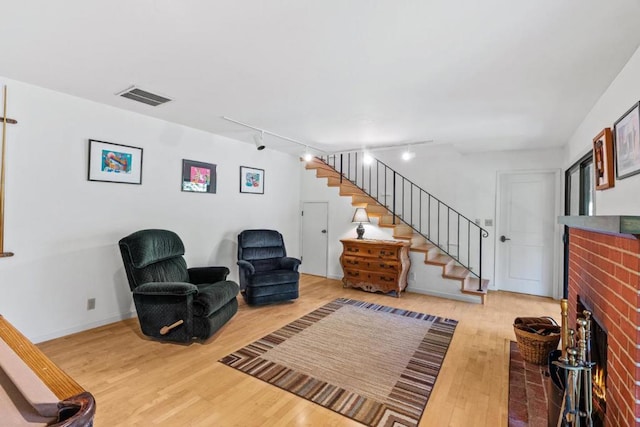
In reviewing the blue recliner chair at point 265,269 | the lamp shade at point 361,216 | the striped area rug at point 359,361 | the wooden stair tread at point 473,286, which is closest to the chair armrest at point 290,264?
the blue recliner chair at point 265,269

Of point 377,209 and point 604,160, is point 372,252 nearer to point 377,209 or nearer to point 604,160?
point 377,209

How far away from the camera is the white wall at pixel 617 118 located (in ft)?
6.38

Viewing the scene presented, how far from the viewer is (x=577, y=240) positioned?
7.62 feet

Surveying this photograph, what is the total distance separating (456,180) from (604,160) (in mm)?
2857

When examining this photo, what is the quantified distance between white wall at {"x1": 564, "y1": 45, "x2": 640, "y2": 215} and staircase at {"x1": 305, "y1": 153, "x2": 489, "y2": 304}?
6.74 feet

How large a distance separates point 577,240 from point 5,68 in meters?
4.71

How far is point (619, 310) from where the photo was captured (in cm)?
137

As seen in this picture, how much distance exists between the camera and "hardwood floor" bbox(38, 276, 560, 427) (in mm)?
1959

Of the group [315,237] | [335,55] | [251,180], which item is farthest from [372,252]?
[335,55]

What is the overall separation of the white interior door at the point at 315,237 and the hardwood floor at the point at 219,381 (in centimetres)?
230

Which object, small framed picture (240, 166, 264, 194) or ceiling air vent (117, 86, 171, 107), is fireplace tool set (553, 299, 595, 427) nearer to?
ceiling air vent (117, 86, 171, 107)

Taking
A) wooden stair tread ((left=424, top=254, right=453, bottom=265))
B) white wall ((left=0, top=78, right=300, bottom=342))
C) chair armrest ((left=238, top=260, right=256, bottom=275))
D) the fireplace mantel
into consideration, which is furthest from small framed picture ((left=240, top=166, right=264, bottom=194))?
the fireplace mantel

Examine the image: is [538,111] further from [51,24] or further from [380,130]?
[51,24]

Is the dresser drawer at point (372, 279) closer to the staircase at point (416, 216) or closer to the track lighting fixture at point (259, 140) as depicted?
the staircase at point (416, 216)
